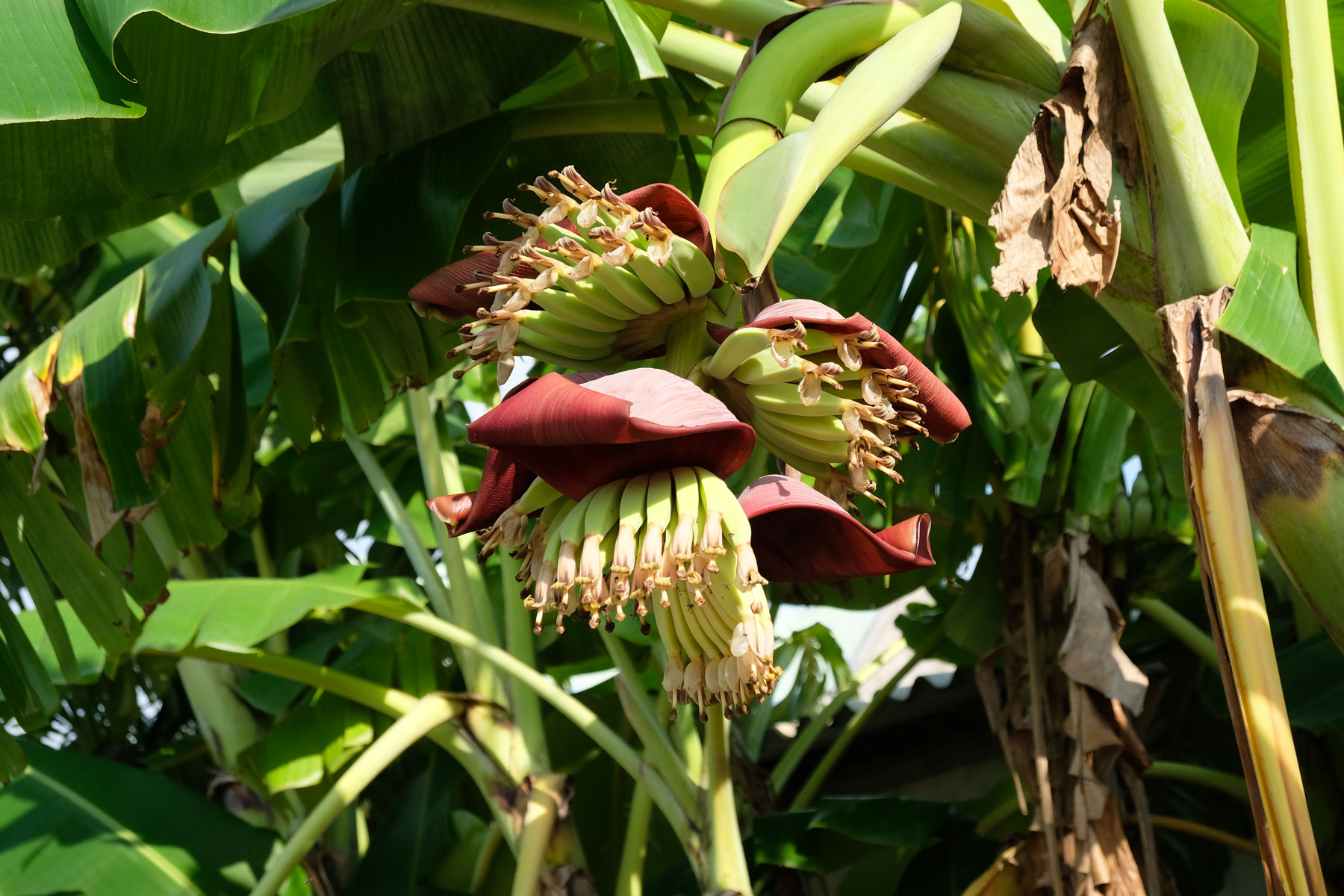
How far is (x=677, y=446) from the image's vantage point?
0.45m

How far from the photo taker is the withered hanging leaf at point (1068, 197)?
66cm

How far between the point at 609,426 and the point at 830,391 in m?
0.15

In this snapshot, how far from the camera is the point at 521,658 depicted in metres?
1.86

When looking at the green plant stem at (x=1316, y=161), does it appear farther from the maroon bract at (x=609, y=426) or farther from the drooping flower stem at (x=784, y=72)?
the maroon bract at (x=609, y=426)

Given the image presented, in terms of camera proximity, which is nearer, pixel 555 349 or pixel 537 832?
pixel 555 349

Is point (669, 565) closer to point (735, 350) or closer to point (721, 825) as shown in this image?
point (735, 350)

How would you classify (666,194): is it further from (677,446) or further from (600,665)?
(600,665)

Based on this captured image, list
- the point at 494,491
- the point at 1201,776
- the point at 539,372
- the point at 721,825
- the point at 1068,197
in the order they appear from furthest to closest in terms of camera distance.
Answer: the point at 1201,776
the point at 539,372
the point at 721,825
the point at 1068,197
the point at 494,491

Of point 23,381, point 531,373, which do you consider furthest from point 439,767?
point 23,381

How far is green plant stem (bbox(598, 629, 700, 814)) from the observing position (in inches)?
62.7

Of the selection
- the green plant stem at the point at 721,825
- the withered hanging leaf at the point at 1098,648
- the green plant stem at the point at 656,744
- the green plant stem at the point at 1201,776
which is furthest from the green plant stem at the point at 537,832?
the green plant stem at the point at 1201,776

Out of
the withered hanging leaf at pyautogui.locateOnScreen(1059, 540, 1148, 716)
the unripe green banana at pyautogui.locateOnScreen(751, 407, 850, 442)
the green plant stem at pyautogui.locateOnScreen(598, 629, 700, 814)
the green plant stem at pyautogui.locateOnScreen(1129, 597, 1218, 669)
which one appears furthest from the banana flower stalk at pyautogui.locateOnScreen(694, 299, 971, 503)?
the green plant stem at pyautogui.locateOnScreen(1129, 597, 1218, 669)

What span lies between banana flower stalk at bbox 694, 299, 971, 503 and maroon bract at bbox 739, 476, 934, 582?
0.10ft

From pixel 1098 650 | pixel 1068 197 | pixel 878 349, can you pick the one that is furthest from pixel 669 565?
pixel 1098 650
